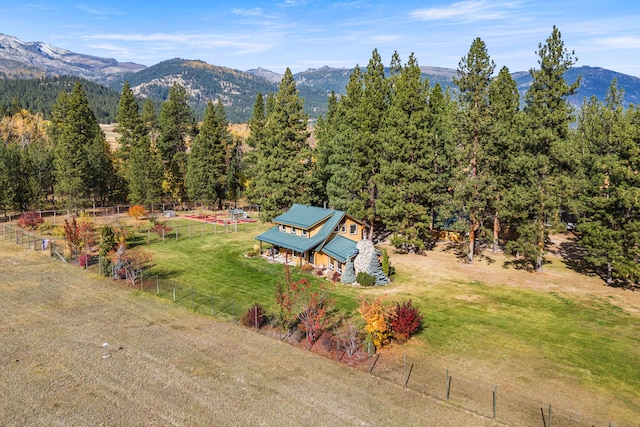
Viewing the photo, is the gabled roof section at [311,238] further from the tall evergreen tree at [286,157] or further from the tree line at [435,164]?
the tall evergreen tree at [286,157]

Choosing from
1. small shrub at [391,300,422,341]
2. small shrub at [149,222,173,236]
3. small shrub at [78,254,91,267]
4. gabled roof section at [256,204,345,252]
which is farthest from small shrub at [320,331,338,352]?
small shrub at [149,222,173,236]

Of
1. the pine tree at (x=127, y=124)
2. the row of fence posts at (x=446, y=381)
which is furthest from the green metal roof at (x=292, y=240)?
the pine tree at (x=127, y=124)

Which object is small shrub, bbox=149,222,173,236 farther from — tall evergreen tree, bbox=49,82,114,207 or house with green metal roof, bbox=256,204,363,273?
house with green metal roof, bbox=256,204,363,273

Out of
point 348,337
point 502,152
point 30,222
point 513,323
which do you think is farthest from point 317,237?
point 30,222

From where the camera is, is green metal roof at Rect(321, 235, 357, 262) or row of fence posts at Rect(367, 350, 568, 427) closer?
row of fence posts at Rect(367, 350, 568, 427)

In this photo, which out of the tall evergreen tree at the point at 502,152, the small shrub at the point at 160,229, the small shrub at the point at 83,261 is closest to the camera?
the small shrub at the point at 83,261

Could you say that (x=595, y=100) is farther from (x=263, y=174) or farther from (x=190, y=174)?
(x=190, y=174)
